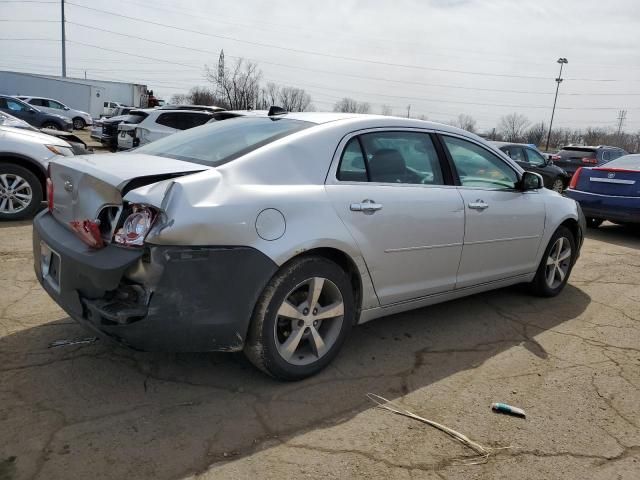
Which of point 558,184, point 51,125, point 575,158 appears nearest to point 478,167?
point 558,184

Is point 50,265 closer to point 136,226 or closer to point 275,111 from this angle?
point 136,226

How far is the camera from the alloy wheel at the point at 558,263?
4.95 metres

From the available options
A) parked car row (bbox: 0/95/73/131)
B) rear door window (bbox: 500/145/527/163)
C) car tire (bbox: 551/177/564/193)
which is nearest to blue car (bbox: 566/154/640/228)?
rear door window (bbox: 500/145/527/163)

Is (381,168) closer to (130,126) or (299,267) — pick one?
(299,267)

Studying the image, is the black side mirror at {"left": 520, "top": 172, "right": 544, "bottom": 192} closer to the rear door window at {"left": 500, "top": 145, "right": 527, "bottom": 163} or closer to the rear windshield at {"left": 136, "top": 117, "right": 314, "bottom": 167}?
the rear windshield at {"left": 136, "top": 117, "right": 314, "bottom": 167}

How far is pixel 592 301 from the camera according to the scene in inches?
200

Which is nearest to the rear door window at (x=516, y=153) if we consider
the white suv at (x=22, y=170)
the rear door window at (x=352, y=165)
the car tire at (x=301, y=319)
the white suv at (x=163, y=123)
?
the white suv at (x=163, y=123)

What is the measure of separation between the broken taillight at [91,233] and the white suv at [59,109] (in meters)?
28.2

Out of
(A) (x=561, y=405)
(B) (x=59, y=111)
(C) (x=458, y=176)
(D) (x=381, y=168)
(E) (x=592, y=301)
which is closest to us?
(A) (x=561, y=405)

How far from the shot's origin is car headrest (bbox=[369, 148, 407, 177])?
3.39 meters

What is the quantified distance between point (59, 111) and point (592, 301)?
3147 centimetres

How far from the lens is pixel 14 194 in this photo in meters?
6.75

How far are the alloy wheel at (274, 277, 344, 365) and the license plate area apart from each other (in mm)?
1252

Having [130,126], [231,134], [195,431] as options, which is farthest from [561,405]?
[130,126]
